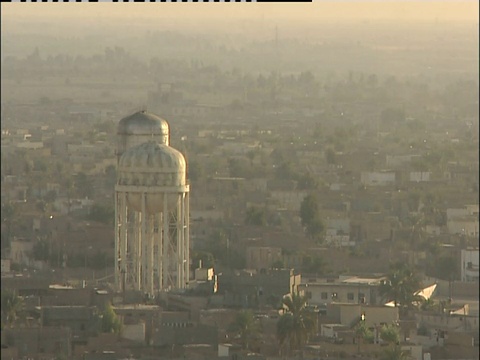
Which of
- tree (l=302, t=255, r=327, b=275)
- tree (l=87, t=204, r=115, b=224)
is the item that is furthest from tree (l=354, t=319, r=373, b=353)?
tree (l=87, t=204, r=115, b=224)

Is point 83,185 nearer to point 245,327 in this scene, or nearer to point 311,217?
point 311,217

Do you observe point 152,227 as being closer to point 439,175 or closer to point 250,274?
point 250,274

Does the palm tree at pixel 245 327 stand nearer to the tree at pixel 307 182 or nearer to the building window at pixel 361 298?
the building window at pixel 361 298

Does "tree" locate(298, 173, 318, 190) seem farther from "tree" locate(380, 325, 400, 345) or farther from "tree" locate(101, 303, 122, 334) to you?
"tree" locate(380, 325, 400, 345)

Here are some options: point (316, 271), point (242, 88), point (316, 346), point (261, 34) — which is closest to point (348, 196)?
point (261, 34)

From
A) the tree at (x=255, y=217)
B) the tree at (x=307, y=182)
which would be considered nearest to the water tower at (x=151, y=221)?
the tree at (x=255, y=217)

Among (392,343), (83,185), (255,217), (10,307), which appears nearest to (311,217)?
(255,217)
